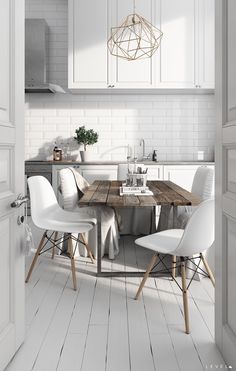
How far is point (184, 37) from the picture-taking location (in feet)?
18.7

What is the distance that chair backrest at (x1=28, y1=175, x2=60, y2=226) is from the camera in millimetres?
3357

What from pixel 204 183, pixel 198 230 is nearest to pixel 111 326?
pixel 198 230

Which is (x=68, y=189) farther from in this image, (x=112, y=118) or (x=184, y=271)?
(x=112, y=118)

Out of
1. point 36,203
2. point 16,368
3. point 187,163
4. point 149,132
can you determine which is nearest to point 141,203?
point 36,203

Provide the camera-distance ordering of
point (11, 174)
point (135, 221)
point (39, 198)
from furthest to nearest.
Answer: point (135, 221)
point (39, 198)
point (11, 174)

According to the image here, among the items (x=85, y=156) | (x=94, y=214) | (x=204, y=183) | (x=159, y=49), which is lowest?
(x=94, y=214)

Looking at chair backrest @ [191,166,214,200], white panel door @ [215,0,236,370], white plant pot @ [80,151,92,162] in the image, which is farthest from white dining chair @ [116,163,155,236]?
white panel door @ [215,0,236,370]

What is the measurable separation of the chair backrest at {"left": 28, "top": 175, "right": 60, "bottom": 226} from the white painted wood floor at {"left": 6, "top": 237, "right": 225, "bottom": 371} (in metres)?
0.49

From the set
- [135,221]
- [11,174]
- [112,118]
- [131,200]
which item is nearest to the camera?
[11,174]

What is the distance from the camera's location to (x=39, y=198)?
349 centimetres

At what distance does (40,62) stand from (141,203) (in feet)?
11.5

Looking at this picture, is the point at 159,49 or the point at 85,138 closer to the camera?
the point at 159,49

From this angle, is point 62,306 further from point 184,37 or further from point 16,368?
point 184,37

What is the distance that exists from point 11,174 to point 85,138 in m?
4.09
